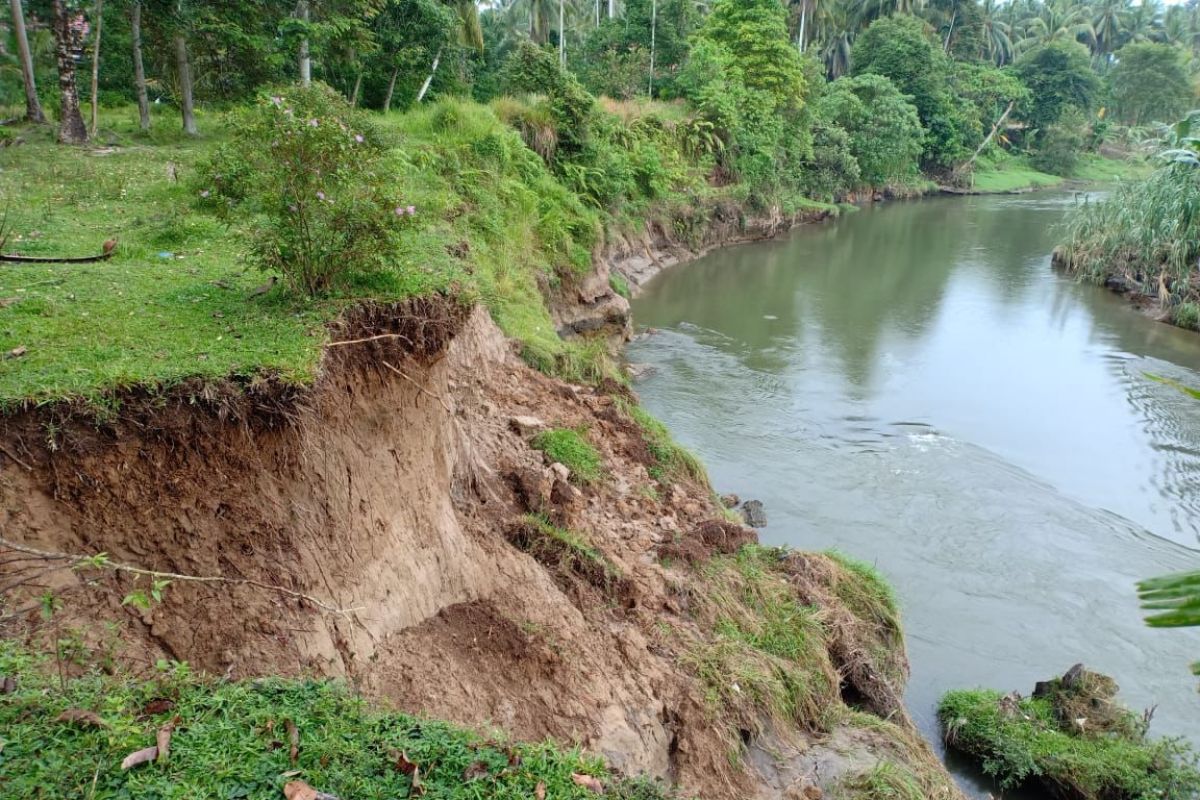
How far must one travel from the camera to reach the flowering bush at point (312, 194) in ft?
16.7

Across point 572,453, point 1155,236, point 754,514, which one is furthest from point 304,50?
point 1155,236

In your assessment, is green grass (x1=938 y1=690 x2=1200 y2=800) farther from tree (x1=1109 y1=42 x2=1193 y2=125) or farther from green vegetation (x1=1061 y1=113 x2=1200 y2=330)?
A: tree (x1=1109 y1=42 x2=1193 y2=125)

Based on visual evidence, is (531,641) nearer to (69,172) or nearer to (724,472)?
(724,472)

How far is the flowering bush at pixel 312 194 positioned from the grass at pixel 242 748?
278 cm

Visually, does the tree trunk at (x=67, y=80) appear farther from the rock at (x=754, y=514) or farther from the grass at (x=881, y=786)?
the grass at (x=881, y=786)

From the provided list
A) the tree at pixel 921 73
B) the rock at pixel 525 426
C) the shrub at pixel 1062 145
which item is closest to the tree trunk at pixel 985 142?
the tree at pixel 921 73

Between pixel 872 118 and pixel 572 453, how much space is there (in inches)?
1372

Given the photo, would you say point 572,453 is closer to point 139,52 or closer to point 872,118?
point 139,52

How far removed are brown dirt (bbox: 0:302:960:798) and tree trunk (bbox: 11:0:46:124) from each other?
34.6 feet

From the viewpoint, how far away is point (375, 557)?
526 centimetres

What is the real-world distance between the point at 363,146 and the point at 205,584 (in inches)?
122

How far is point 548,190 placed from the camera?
1789 centimetres

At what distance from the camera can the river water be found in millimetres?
9406

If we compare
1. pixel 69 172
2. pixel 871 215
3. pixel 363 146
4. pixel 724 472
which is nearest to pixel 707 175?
pixel 871 215
